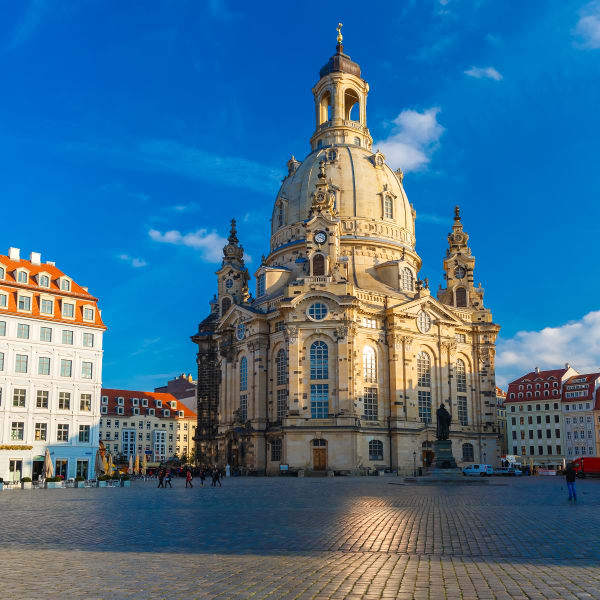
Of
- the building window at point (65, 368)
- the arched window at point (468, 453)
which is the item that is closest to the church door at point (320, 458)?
the arched window at point (468, 453)

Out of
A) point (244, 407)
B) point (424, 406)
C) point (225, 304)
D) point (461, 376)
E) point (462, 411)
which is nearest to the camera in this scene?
point (424, 406)

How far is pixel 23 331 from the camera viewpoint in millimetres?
61844

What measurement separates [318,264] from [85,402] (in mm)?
30666

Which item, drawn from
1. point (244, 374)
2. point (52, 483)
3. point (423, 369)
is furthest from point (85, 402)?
point (423, 369)

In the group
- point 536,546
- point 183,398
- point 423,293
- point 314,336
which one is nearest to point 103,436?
point 183,398

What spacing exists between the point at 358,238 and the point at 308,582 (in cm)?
7866

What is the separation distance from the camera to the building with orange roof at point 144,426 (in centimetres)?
11200

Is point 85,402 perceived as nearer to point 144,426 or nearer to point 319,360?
point 319,360

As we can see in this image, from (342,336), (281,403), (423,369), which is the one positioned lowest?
(281,403)

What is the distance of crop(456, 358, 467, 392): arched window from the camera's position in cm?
8975

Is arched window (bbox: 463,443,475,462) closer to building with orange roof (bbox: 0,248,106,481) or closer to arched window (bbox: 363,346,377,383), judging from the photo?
arched window (bbox: 363,346,377,383)

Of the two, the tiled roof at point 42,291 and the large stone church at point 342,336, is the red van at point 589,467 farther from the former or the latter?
the tiled roof at point 42,291

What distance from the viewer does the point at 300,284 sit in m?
79.2

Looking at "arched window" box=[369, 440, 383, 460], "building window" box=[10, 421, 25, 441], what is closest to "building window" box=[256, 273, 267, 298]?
"arched window" box=[369, 440, 383, 460]
